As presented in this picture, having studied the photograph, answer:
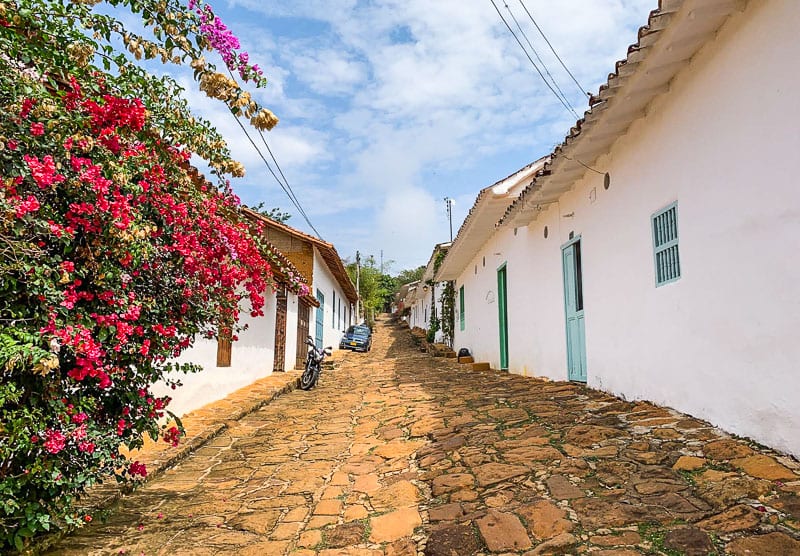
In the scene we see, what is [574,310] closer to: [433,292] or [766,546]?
[766,546]

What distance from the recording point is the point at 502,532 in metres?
3.12

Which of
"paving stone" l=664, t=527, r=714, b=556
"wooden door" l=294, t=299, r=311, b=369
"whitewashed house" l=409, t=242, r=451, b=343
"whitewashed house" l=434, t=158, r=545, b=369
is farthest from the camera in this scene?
"whitewashed house" l=409, t=242, r=451, b=343

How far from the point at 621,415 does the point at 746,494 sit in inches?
81.3

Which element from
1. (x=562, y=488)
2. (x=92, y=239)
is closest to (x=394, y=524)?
(x=562, y=488)

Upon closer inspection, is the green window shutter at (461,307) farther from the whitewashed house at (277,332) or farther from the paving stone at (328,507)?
the paving stone at (328,507)

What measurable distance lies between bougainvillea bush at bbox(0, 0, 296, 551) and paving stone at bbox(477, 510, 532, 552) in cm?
202

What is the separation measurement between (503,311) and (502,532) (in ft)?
28.7

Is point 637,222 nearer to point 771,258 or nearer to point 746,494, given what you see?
point 771,258

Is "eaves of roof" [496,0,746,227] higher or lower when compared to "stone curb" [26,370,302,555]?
higher

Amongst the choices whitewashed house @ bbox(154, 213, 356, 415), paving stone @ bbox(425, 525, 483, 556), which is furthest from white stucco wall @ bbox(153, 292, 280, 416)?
paving stone @ bbox(425, 525, 483, 556)

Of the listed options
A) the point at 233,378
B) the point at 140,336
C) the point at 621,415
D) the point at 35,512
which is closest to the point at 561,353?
the point at 621,415

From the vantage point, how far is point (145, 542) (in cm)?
351

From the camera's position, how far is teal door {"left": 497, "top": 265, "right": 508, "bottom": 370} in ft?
37.6

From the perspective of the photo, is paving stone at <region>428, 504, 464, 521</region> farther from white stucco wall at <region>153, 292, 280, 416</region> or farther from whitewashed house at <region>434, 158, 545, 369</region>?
whitewashed house at <region>434, 158, 545, 369</region>
